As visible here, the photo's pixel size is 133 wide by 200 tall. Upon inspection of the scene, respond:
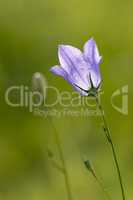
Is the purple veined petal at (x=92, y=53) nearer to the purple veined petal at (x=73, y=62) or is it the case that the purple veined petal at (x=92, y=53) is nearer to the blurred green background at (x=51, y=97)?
the purple veined petal at (x=73, y=62)

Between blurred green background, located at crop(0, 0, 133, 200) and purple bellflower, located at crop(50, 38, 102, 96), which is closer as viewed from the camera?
purple bellflower, located at crop(50, 38, 102, 96)

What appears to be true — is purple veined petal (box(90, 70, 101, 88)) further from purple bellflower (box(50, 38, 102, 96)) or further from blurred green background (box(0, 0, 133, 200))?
blurred green background (box(0, 0, 133, 200))

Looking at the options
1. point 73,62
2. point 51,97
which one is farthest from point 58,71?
point 51,97

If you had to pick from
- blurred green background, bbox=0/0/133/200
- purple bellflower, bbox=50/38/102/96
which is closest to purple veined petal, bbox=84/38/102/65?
purple bellflower, bbox=50/38/102/96

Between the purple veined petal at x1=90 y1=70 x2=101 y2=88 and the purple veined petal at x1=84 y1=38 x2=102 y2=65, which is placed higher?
the purple veined petal at x1=84 y1=38 x2=102 y2=65

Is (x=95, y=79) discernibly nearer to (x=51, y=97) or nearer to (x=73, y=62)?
(x=73, y=62)

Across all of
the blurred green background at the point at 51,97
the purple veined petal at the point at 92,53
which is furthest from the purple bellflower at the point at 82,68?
the blurred green background at the point at 51,97

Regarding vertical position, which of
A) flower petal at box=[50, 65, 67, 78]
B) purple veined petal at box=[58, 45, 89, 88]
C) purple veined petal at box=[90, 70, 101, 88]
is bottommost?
purple veined petal at box=[90, 70, 101, 88]
